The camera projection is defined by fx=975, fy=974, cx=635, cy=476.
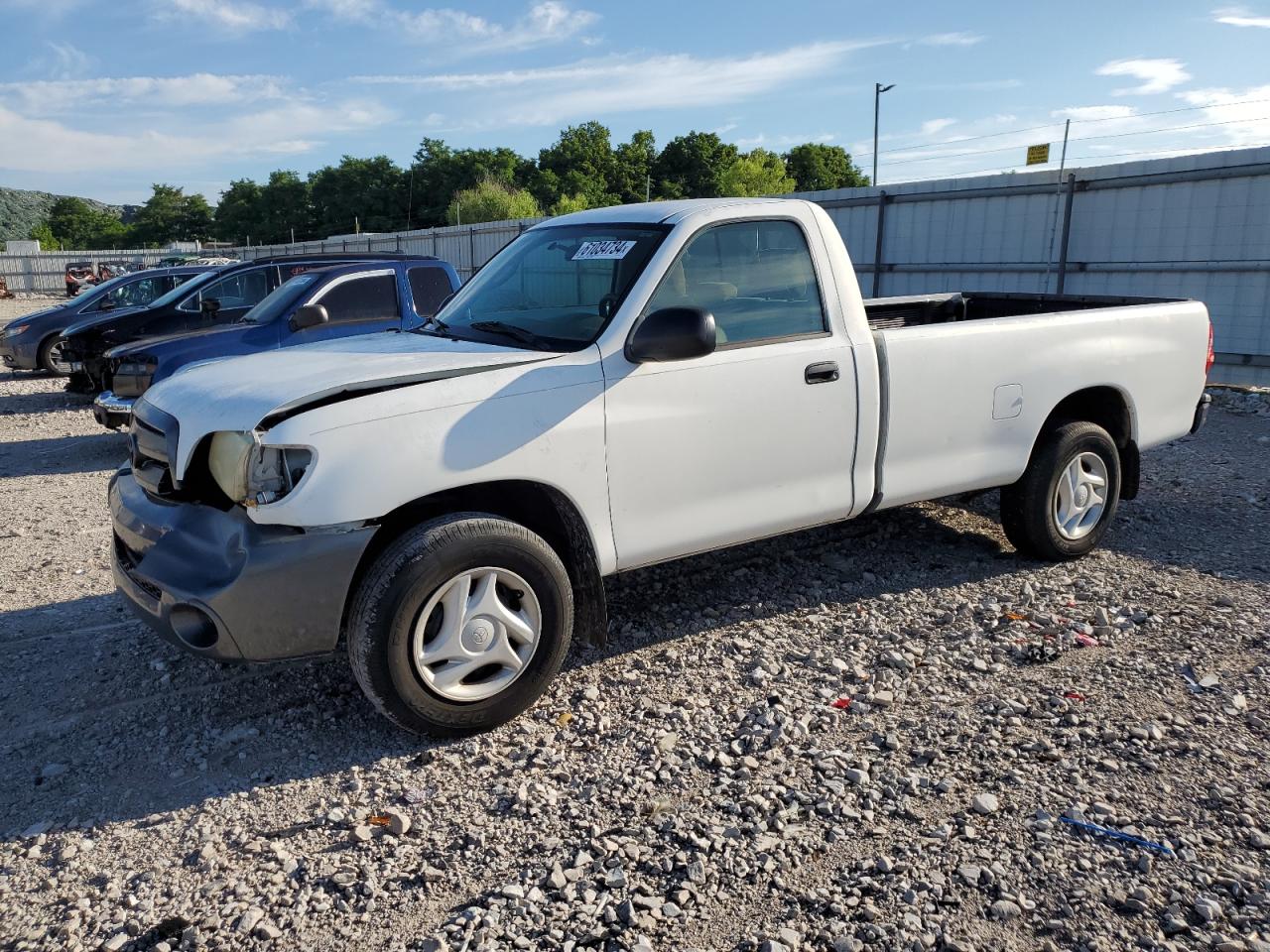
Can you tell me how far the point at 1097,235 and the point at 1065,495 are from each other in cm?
884

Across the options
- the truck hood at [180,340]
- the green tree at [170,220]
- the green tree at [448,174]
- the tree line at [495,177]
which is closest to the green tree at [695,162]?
the tree line at [495,177]

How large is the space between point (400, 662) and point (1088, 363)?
160 inches

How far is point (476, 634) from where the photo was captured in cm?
365

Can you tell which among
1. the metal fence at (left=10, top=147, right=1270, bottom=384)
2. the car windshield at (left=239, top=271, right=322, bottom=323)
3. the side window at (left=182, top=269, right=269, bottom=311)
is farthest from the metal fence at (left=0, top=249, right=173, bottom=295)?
the car windshield at (left=239, top=271, right=322, bottom=323)

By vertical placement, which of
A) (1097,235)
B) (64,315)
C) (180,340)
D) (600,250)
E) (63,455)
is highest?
(600,250)

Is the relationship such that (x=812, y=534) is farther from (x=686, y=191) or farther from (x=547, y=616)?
(x=686, y=191)

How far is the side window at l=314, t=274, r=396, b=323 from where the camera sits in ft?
31.2

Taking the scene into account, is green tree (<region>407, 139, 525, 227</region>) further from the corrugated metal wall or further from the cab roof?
the cab roof

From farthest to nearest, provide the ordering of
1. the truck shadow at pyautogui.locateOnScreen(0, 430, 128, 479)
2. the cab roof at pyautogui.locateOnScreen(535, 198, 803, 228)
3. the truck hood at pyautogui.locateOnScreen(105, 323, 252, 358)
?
the truck hood at pyautogui.locateOnScreen(105, 323, 252, 358) < the truck shadow at pyautogui.locateOnScreen(0, 430, 128, 479) < the cab roof at pyautogui.locateOnScreen(535, 198, 803, 228)

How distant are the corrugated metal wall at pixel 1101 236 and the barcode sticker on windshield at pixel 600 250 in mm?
10217

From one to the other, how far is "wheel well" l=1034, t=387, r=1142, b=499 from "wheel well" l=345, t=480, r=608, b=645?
3.01m

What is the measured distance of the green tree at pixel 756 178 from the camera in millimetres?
77375

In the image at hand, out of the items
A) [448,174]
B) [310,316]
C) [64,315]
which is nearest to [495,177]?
[448,174]

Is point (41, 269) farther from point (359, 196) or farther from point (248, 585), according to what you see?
point (248, 585)
